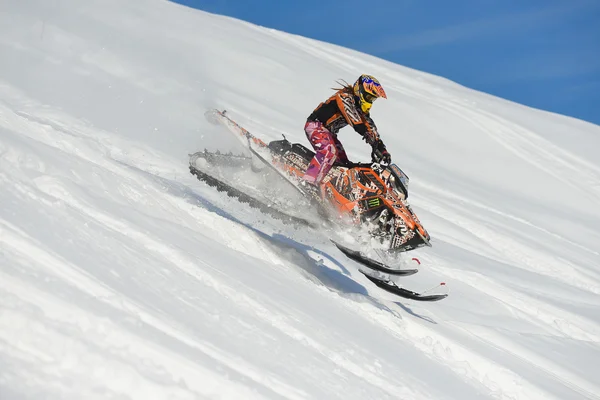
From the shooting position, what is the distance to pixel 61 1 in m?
16.5

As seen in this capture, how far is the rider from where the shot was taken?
732cm

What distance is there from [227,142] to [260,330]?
4.29 metres

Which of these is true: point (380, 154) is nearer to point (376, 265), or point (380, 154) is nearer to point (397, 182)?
point (397, 182)

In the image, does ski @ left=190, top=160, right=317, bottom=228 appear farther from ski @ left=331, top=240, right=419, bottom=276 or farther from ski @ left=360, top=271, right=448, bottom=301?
ski @ left=360, top=271, right=448, bottom=301

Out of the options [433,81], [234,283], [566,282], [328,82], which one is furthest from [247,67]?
[234,283]

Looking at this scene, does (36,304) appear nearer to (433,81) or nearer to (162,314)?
(162,314)

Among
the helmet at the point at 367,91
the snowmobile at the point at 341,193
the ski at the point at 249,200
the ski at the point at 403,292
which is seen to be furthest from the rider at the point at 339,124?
the ski at the point at 403,292

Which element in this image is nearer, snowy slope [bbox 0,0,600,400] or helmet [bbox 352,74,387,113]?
snowy slope [bbox 0,0,600,400]

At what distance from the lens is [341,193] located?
758 centimetres

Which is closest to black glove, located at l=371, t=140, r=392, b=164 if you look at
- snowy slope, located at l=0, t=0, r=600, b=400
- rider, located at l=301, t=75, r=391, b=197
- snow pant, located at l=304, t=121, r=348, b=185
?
rider, located at l=301, t=75, r=391, b=197

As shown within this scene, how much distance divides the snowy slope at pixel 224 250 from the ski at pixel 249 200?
26 cm

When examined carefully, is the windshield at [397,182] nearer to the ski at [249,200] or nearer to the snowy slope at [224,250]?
the ski at [249,200]

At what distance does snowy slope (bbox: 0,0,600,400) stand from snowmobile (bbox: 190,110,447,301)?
0.36 m

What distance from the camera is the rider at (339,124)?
7.32m
